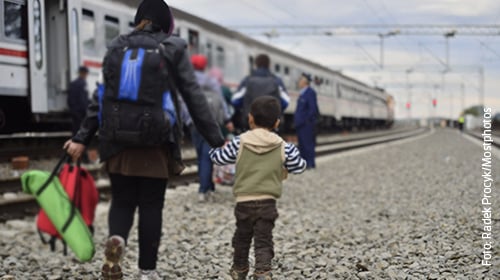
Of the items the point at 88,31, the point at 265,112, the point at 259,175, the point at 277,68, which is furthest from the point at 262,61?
the point at 277,68

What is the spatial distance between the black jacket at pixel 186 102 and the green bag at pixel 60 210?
32cm

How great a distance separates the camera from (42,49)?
1066 centimetres

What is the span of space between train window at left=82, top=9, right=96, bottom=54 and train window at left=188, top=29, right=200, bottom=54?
391cm

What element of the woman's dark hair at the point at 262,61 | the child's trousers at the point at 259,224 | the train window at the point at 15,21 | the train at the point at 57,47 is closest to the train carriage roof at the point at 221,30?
the train at the point at 57,47

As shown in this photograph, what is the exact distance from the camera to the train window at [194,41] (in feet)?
53.9

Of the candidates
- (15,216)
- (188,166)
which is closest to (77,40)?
(188,166)

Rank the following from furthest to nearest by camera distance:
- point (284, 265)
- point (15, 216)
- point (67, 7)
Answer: point (67, 7) < point (15, 216) < point (284, 265)

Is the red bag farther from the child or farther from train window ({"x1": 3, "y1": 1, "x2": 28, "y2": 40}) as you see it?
train window ({"x1": 3, "y1": 1, "x2": 28, "y2": 40})

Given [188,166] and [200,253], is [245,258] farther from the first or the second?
[188,166]

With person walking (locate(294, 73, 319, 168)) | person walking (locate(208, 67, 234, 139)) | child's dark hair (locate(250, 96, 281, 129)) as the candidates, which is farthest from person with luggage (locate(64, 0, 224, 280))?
person walking (locate(294, 73, 319, 168))

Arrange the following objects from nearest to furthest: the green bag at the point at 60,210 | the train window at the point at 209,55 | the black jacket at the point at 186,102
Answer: the black jacket at the point at 186,102
the green bag at the point at 60,210
the train window at the point at 209,55

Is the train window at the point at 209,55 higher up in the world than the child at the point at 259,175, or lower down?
higher up

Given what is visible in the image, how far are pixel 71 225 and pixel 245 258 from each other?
1.09 m

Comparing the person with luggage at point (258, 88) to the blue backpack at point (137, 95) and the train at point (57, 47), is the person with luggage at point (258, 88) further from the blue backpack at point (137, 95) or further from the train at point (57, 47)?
the blue backpack at point (137, 95)
